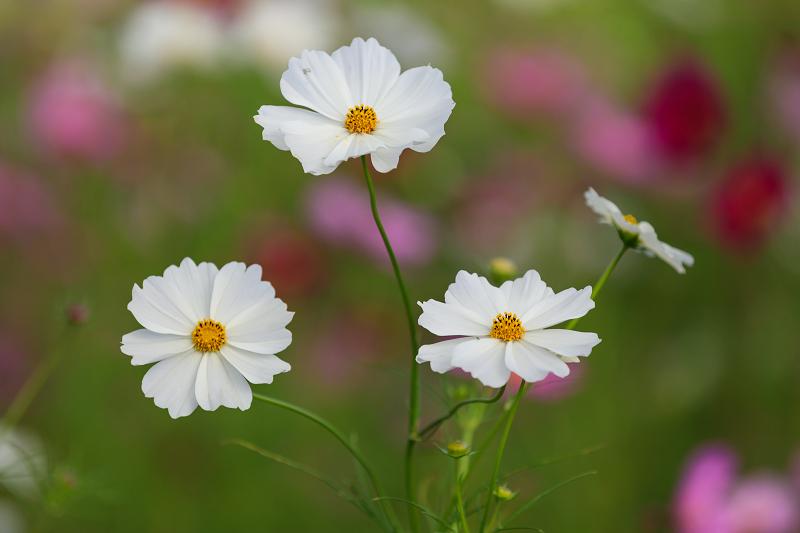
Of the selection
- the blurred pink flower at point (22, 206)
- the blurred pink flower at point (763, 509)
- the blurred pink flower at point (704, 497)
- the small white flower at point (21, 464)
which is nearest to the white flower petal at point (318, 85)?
the small white flower at point (21, 464)

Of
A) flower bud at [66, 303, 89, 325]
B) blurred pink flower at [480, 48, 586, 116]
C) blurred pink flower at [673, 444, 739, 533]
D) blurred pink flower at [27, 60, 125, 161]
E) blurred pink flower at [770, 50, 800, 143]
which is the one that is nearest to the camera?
flower bud at [66, 303, 89, 325]

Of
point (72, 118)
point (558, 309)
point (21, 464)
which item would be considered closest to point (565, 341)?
point (558, 309)

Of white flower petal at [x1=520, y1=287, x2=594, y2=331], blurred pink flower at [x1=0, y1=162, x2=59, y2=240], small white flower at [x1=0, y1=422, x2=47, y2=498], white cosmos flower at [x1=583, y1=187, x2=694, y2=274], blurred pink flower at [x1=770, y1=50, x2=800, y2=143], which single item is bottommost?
small white flower at [x1=0, y1=422, x2=47, y2=498]

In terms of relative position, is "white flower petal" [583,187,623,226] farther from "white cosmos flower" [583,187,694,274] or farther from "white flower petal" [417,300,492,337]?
"white flower petal" [417,300,492,337]

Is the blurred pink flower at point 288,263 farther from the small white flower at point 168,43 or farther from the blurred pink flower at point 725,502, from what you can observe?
the blurred pink flower at point 725,502

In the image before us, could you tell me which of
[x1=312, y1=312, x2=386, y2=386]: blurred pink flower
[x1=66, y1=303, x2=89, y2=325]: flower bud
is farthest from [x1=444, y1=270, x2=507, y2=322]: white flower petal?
[x1=312, y1=312, x2=386, y2=386]: blurred pink flower

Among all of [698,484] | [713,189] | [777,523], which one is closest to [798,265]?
[713,189]

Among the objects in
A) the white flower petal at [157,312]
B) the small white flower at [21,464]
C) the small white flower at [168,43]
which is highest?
the small white flower at [168,43]

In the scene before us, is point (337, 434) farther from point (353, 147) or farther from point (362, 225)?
point (362, 225)
